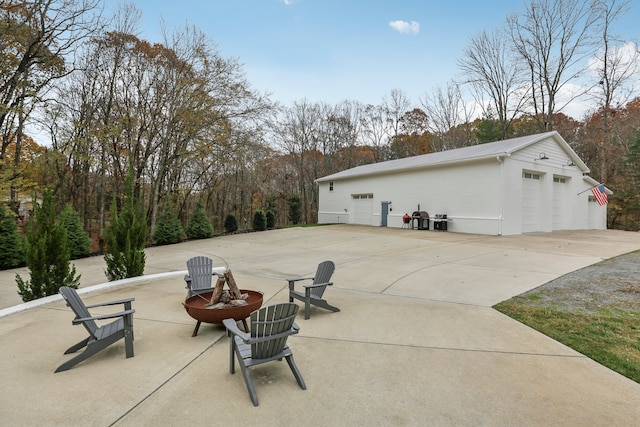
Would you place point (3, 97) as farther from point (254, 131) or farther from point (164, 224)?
point (254, 131)

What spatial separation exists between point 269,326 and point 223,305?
1532 mm

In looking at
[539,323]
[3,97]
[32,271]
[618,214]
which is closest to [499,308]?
[539,323]

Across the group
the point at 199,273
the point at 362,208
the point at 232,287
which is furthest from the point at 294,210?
the point at 232,287

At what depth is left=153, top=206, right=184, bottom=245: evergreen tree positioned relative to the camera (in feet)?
48.2

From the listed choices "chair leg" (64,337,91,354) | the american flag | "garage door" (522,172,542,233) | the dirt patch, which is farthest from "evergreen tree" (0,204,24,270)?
the american flag

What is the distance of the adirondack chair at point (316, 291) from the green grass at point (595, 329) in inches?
107

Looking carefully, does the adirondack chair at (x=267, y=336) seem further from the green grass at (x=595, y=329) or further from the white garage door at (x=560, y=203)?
the white garage door at (x=560, y=203)

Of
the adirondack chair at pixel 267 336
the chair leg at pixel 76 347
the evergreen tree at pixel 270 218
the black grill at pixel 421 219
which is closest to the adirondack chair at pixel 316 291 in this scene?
the adirondack chair at pixel 267 336

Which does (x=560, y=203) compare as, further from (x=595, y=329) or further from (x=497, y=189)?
(x=595, y=329)

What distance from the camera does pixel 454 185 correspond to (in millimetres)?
16656

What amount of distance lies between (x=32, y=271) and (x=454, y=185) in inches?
652

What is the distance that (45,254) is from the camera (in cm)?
529

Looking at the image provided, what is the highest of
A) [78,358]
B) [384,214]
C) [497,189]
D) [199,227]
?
[497,189]

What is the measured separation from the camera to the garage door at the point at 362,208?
22297mm
